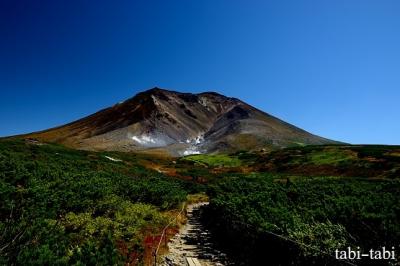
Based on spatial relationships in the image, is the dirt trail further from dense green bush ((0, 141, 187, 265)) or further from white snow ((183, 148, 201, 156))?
white snow ((183, 148, 201, 156))

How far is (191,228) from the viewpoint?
29.5 meters

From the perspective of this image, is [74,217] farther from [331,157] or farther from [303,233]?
[331,157]

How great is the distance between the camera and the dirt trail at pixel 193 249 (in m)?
19.0

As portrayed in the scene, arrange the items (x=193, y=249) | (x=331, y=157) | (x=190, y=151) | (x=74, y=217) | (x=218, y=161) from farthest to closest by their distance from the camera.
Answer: (x=190, y=151) < (x=218, y=161) < (x=331, y=157) < (x=74, y=217) < (x=193, y=249)

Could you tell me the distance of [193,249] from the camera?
21.9m

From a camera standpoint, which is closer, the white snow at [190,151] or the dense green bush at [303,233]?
the dense green bush at [303,233]

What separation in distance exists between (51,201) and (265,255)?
43.9 feet

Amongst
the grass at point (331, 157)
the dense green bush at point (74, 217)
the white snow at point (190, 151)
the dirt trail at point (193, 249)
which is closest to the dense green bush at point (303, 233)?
the dirt trail at point (193, 249)

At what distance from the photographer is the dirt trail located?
62.5 feet

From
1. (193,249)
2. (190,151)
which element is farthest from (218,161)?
(193,249)

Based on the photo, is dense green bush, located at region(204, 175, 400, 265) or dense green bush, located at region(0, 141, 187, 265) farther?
dense green bush, located at region(204, 175, 400, 265)

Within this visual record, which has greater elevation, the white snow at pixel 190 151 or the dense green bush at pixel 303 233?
the white snow at pixel 190 151

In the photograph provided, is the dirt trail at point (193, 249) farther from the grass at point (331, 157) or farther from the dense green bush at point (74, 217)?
the grass at point (331, 157)

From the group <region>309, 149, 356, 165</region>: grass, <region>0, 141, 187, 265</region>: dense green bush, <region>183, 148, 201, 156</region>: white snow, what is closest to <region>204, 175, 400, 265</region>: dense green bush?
<region>0, 141, 187, 265</region>: dense green bush
